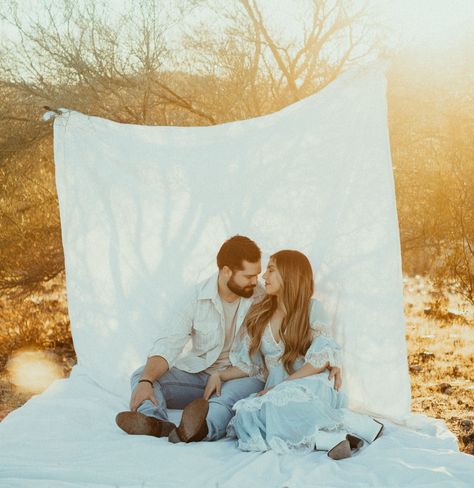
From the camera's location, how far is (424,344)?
5859 mm

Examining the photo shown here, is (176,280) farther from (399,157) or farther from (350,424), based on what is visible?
(399,157)

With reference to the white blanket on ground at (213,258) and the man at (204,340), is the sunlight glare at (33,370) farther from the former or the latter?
the man at (204,340)

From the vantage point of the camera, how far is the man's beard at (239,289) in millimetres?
3490

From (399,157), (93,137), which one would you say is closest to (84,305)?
(93,137)

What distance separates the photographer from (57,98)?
16.5ft

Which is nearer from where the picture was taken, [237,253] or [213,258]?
[237,253]

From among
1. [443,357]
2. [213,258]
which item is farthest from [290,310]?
[443,357]

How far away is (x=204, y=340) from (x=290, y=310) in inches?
20.2

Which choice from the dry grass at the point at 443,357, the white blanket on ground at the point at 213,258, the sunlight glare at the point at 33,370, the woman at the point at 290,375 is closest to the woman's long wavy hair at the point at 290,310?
the woman at the point at 290,375

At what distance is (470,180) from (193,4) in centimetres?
234

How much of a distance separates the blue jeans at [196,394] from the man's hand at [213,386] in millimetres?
20

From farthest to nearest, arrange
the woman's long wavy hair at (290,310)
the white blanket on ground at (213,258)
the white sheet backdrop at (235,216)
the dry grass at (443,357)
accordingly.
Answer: the dry grass at (443,357) < the white sheet backdrop at (235,216) < the woman's long wavy hair at (290,310) < the white blanket on ground at (213,258)

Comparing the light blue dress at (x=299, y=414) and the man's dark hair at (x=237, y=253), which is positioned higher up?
the man's dark hair at (x=237, y=253)

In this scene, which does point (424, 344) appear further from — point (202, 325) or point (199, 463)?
point (199, 463)
